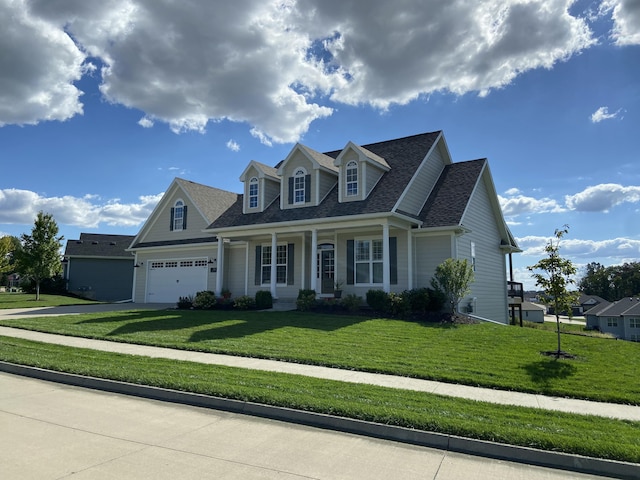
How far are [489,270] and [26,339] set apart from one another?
19405 millimetres

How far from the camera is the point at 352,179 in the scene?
67.0 feet

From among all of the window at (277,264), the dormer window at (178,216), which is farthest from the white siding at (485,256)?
the dormer window at (178,216)

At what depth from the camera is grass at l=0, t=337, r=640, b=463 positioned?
5648 millimetres

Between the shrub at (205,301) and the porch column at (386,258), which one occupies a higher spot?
the porch column at (386,258)

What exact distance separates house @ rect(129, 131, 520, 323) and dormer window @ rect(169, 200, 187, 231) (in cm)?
12

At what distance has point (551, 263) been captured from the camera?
12.3m

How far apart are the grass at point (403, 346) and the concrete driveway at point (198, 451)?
12.6 ft

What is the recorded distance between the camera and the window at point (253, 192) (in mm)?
23578

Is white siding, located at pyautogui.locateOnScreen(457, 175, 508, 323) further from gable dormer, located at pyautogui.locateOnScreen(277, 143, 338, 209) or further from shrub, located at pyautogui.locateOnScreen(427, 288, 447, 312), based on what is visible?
gable dormer, located at pyautogui.locateOnScreen(277, 143, 338, 209)

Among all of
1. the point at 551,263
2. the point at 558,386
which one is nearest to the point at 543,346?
the point at 551,263

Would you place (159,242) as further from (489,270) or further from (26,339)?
(489,270)

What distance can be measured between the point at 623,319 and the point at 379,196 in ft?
173

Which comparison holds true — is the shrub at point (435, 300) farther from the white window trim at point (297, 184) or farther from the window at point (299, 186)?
the window at point (299, 186)

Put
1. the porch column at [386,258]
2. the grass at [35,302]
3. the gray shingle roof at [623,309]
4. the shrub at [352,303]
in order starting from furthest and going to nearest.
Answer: the gray shingle roof at [623,309]
the grass at [35,302]
the porch column at [386,258]
the shrub at [352,303]
